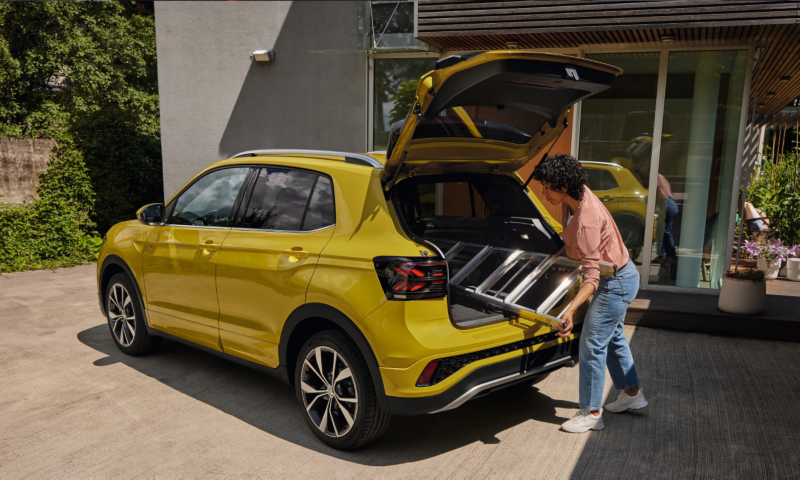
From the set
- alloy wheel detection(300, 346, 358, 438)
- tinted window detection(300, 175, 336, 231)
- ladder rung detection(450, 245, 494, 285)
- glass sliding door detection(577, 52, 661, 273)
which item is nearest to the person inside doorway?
glass sliding door detection(577, 52, 661, 273)

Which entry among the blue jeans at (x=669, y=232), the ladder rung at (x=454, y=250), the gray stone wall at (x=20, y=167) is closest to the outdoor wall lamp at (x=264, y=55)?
the gray stone wall at (x=20, y=167)

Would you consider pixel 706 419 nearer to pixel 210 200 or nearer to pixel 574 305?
pixel 574 305

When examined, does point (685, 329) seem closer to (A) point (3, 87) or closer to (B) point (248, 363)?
(B) point (248, 363)

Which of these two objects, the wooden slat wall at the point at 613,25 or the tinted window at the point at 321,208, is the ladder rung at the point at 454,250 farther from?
the wooden slat wall at the point at 613,25

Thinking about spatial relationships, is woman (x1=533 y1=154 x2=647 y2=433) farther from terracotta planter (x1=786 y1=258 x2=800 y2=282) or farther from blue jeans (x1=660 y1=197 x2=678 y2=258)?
terracotta planter (x1=786 y1=258 x2=800 y2=282)

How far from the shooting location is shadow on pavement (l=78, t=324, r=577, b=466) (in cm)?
365

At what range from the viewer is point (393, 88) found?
366 inches

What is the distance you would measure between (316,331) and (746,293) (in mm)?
4475

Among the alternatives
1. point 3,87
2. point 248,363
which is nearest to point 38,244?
point 248,363

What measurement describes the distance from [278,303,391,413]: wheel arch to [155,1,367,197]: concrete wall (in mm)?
6121

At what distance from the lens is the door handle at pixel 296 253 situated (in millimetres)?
3575

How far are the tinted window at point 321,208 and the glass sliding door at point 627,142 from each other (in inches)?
189

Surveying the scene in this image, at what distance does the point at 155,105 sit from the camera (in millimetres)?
21609

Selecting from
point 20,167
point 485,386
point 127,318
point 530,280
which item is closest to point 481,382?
point 485,386
